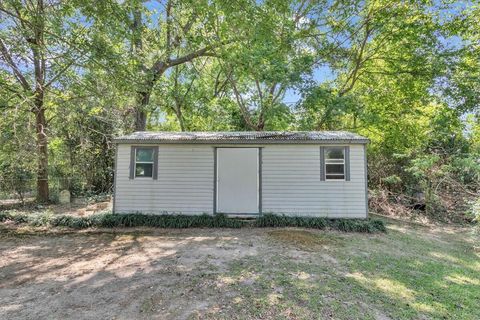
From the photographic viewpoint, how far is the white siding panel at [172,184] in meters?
8.25

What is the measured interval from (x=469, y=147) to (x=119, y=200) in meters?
13.3

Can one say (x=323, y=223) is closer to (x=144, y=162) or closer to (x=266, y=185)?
(x=266, y=185)

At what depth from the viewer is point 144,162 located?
27.5ft

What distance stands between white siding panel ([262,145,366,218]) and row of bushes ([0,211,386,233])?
346 millimetres

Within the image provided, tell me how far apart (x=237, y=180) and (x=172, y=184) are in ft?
6.24

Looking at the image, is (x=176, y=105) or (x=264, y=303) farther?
(x=176, y=105)

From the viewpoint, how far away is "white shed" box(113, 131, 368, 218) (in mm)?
8078

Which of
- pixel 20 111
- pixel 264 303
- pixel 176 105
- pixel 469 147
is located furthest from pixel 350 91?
pixel 20 111

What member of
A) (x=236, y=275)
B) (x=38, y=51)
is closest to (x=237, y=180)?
(x=236, y=275)

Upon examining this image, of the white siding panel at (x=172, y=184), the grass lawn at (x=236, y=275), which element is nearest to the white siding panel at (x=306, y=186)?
the grass lawn at (x=236, y=275)

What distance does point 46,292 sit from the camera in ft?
12.3

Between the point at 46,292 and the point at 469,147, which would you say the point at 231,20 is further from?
the point at 469,147

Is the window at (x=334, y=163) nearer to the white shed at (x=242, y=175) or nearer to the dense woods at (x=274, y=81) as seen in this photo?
the white shed at (x=242, y=175)

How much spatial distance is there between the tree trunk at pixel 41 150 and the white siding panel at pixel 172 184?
3.94 meters
